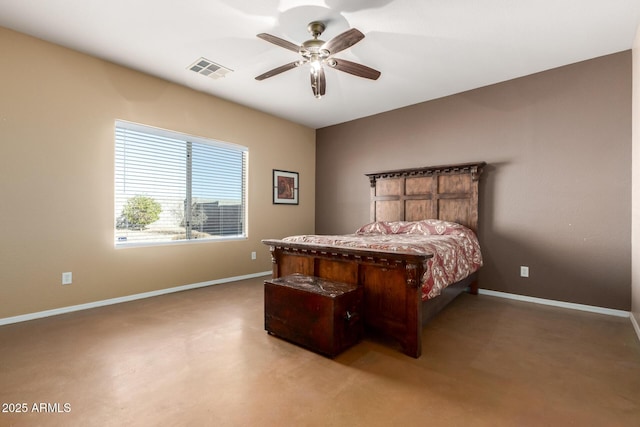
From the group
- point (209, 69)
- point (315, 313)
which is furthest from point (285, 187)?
point (315, 313)

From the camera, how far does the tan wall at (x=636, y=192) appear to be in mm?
2541

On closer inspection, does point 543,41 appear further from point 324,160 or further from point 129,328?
point 129,328

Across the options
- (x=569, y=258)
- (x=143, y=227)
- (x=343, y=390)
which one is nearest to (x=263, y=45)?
(x=143, y=227)

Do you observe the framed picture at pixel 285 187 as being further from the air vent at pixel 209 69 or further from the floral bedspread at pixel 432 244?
the air vent at pixel 209 69

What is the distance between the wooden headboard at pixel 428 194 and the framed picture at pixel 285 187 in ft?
4.69

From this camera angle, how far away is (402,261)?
7.03 ft

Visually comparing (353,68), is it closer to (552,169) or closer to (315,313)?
(315,313)

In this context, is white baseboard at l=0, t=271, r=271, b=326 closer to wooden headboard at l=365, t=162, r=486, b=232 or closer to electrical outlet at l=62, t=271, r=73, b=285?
electrical outlet at l=62, t=271, r=73, b=285

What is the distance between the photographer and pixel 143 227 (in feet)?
12.0

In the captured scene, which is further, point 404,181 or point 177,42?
point 404,181

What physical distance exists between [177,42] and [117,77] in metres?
1.03

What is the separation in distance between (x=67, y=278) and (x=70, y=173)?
1.09m

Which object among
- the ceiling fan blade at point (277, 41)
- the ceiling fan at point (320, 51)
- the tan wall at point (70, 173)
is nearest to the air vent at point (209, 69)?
the tan wall at point (70, 173)

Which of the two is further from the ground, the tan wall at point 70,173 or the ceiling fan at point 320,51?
the ceiling fan at point 320,51
